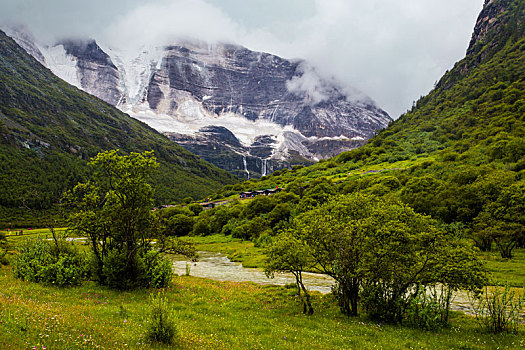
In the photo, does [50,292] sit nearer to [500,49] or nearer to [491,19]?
[500,49]

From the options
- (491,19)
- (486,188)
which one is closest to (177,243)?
(486,188)

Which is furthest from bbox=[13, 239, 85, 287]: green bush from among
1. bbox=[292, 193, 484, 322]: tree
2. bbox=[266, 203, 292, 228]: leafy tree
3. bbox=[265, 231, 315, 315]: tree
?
bbox=[266, 203, 292, 228]: leafy tree

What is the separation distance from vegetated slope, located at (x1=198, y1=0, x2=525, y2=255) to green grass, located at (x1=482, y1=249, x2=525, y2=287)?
1.85m

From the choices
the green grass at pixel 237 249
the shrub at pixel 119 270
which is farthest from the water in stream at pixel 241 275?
the shrub at pixel 119 270

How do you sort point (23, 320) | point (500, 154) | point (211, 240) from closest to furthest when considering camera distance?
point (23, 320) → point (500, 154) → point (211, 240)

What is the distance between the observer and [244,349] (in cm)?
1157

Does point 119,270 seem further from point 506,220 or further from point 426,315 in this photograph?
point 506,220

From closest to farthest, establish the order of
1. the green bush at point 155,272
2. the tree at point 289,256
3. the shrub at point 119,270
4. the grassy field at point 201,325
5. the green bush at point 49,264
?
the grassy field at point 201,325
the tree at point 289,256
the green bush at point 49,264
the shrub at point 119,270
the green bush at point 155,272

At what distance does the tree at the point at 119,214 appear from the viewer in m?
19.9

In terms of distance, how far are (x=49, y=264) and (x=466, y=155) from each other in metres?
104

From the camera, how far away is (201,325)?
14.8 metres

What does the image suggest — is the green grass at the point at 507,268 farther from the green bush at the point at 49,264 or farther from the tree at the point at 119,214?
the green bush at the point at 49,264

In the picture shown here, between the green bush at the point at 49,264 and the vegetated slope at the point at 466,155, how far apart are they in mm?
18563

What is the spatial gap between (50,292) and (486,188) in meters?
61.5
